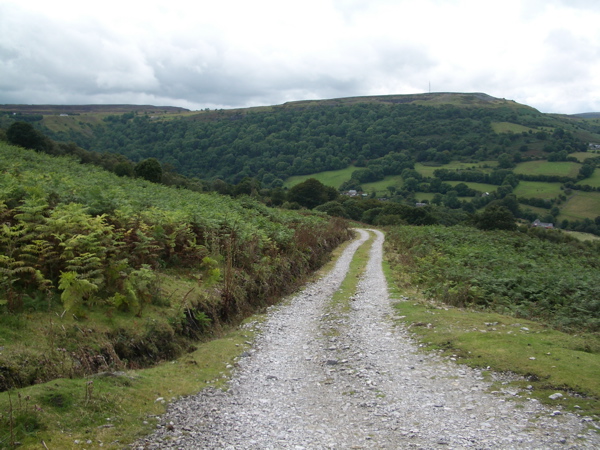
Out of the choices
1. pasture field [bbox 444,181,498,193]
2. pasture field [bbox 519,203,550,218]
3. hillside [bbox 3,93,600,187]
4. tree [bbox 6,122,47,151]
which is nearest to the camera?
tree [bbox 6,122,47,151]

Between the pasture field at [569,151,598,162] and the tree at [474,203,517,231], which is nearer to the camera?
the tree at [474,203,517,231]

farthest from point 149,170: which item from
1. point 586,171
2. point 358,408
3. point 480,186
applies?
point 586,171

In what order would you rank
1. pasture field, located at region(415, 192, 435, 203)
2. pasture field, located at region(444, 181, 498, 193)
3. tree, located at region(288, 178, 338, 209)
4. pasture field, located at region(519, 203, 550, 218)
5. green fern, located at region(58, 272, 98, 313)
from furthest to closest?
pasture field, located at region(415, 192, 435, 203)
pasture field, located at region(444, 181, 498, 193)
pasture field, located at region(519, 203, 550, 218)
tree, located at region(288, 178, 338, 209)
green fern, located at region(58, 272, 98, 313)

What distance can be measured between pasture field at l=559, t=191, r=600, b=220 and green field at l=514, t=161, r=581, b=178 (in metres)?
15.5

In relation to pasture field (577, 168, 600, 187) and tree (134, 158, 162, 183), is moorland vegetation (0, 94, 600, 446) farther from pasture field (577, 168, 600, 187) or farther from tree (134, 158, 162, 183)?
pasture field (577, 168, 600, 187)

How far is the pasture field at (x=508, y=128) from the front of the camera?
584ft

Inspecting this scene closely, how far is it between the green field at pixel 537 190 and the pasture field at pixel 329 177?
58.3 meters

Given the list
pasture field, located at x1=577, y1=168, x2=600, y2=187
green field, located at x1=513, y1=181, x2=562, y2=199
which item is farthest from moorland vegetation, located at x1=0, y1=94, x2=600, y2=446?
pasture field, located at x1=577, y1=168, x2=600, y2=187

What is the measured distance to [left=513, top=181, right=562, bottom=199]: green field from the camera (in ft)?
376

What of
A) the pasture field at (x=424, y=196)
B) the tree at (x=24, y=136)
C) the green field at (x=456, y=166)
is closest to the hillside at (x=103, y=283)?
the tree at (x=24, y=136)

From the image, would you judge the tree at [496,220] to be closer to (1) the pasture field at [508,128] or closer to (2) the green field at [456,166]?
(2) the green field at [456,166]

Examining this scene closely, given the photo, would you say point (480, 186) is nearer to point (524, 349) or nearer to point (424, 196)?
point (424, 196)

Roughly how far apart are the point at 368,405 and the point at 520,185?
451ft

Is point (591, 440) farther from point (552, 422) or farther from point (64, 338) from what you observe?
point (64, 338)
